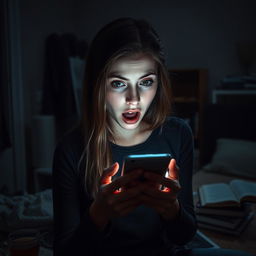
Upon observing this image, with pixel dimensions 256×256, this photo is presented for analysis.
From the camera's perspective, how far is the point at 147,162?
69 cm

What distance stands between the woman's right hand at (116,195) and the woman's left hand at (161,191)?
0.07 ft

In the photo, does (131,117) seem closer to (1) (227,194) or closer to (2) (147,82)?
(2) (147,82)

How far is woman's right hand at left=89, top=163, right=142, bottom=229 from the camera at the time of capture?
0.70 metres

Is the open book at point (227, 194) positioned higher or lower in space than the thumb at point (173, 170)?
lower

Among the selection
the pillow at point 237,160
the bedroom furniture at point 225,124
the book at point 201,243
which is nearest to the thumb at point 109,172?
the book at point 201,243

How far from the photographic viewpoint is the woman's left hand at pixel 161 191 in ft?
2.38

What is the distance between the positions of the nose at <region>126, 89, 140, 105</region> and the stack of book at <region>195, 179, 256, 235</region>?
2.36 feet

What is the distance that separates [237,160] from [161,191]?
1.72 metres

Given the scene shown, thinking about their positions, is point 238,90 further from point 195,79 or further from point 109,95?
point 109,95

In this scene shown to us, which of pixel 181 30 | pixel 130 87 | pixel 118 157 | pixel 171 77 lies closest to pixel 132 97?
pixel 130 87

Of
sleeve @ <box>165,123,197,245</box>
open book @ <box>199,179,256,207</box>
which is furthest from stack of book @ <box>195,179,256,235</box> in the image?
sleeve @ <box>165,123,197,245</box>

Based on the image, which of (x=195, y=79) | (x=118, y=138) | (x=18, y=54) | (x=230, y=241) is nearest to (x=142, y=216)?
(x=118, y=138)

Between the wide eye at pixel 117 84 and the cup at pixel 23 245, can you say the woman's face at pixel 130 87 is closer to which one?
the wide eye at pixel 117 84

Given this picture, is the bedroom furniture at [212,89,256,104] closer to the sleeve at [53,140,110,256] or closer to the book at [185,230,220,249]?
the book at [185,230,220,249]
